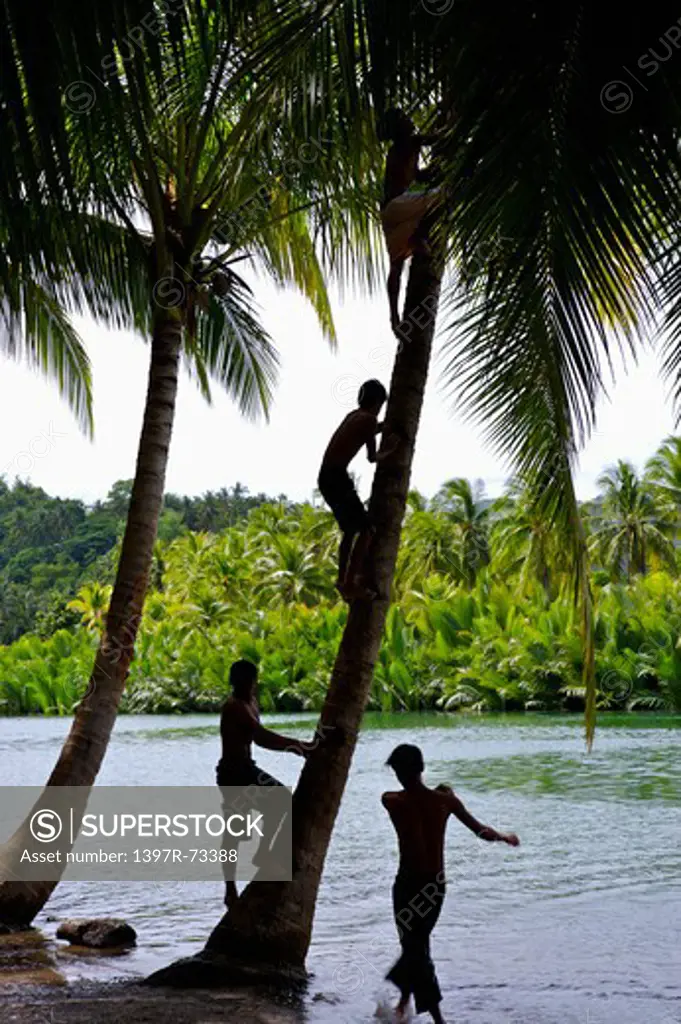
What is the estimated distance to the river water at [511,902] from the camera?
874 centimetres

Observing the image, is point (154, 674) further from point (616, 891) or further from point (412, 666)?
point (616, 891)

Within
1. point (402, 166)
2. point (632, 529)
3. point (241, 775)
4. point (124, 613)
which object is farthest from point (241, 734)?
point (632, 529)

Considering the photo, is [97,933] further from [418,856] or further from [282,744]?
[418,856]

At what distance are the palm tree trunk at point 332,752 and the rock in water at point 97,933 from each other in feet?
6.91

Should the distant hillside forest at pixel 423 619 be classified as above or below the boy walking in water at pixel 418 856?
above

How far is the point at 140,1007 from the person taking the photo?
275 inches

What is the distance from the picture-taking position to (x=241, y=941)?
291 inches

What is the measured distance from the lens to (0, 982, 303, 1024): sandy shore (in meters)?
6.75

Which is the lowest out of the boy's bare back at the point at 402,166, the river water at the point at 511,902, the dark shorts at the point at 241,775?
the river water at the point at 511,902

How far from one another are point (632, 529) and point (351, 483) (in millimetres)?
47616

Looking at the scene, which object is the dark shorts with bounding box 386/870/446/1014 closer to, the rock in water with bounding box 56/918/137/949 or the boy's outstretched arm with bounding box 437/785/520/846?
the boy's outstretched arm with bounding box 437/785/520/846

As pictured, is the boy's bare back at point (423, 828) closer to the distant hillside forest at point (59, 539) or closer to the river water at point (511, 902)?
the river water at point (511, 902)

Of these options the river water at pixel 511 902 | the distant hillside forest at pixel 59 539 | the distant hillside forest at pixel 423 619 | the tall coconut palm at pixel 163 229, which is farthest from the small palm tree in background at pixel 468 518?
the tall coconut palm at pixel 163 229

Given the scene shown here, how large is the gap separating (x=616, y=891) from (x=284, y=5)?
866 centimetres
